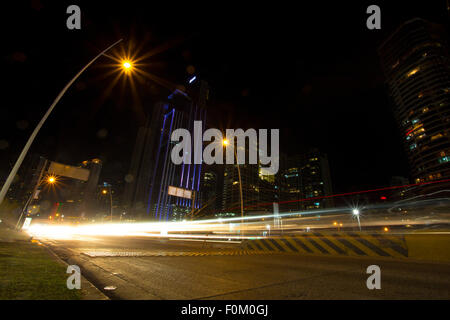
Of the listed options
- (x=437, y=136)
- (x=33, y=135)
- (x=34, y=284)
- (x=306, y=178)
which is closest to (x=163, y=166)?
(x=306, y=178)

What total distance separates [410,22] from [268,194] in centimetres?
11628

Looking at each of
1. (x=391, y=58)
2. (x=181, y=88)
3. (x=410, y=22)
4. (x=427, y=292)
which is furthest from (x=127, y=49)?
(x=410, y=22)

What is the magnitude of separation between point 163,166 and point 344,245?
4288 inches

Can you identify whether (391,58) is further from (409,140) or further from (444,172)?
(444,172)

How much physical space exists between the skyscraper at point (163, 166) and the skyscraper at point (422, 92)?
98468 millimetres

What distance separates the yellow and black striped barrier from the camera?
29.3ft

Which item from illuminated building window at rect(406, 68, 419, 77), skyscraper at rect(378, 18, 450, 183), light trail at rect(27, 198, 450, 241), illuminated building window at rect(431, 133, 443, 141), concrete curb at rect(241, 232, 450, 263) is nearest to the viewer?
concrete curb at rect(241, 232, 450, 263)

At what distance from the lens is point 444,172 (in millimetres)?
74375

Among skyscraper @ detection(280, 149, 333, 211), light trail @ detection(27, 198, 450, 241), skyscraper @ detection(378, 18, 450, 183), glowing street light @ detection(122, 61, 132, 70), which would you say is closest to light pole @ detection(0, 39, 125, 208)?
glowing street light @ detection(122, 61, 132, 70)

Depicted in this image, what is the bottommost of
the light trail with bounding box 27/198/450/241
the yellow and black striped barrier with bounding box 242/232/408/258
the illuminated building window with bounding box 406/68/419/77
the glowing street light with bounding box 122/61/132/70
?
the yellow and black striped barrier with bounding box 242/232/408/258

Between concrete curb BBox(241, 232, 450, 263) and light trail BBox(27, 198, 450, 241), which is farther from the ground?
light trail BBox(27, 198, 450, 241)

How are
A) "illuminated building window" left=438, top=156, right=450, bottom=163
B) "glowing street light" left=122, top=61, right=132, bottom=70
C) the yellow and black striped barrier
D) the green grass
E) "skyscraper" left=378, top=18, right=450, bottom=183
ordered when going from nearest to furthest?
1. the green grass
2. the yellow and black striped barrier
3. "glowing street light" left=122, top=61, right=132, bottom=70
4. "illuminated building window" left=438, top=156, right=450, bottom=163
5. "skyscraper" left=378, top=18, right=450, bottom=183

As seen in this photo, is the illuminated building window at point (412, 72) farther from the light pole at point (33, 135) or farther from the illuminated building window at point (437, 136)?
the light pole at point (33, 135)

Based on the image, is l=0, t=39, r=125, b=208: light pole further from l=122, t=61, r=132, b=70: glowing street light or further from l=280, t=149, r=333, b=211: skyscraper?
l=280, t=149, r=333, b=211: skyscraper
